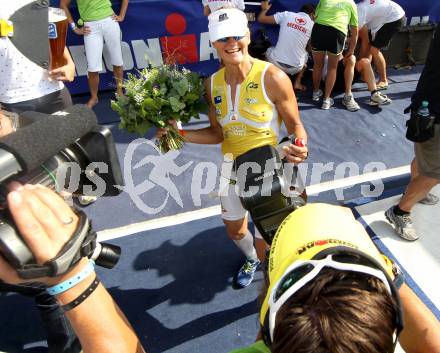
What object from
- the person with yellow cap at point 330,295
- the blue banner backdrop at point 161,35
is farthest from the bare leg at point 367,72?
the person with yellow cap at point 330,295

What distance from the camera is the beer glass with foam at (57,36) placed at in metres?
2.74

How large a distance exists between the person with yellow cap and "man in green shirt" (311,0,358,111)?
4.88 m

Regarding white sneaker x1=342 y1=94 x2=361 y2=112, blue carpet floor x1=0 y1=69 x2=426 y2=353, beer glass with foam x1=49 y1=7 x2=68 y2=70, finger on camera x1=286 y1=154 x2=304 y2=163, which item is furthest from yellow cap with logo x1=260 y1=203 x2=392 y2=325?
white sneaker x1=342 y1=94 x2=361 y2=112

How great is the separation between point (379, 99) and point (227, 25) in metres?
4.11

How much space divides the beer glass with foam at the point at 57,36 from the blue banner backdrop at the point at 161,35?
2812 mm

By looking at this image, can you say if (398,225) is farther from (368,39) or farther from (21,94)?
(368,39)

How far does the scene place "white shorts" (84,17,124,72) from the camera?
5203 millimetres

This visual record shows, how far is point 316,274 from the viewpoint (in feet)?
2.76

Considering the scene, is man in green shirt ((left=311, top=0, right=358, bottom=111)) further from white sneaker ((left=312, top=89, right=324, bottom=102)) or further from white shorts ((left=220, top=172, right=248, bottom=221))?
white shorts ((left=220, top=172, right=248, bottom=221))

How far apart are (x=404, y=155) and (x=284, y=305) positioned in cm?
445

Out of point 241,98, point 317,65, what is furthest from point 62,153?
point 317,65

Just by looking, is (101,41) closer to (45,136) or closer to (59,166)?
(59,166)

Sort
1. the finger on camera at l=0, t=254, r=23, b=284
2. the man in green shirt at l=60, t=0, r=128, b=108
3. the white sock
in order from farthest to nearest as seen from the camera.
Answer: the man in green shirt at l=60, t=0, r=128, b=108
the white sock
the finger on camera at l=0, t=254, r=23, b=284

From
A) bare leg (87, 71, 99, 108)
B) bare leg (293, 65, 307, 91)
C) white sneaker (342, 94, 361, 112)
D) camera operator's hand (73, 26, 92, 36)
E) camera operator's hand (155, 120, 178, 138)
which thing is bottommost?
white sneaker (342, 94, 361, 112)
